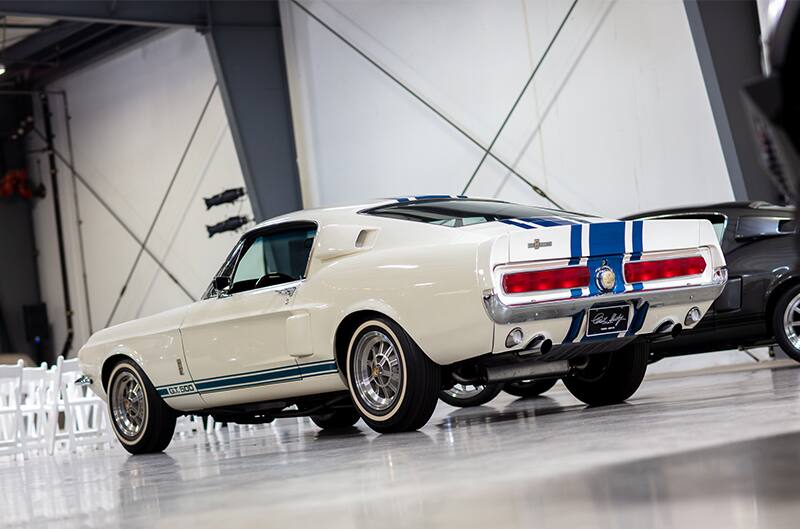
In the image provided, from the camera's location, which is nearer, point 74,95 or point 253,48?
point 253,48

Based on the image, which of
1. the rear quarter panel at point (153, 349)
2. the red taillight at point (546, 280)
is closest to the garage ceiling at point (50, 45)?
the rear quarter panel at point (153, 349)

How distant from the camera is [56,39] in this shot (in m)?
23.3

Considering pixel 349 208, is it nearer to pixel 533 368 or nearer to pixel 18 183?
pixel 533 368

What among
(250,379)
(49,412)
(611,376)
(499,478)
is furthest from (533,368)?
(49,412)

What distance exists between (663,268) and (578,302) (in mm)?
650

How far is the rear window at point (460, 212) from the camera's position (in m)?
6.55

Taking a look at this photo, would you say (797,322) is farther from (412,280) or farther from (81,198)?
(81,198)

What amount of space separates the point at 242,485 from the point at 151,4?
1429 centimetres

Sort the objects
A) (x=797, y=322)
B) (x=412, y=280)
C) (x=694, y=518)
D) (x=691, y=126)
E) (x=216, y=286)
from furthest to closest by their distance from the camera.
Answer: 1. (x=691, y=126)
2. (x=797, y=322)
3. (x=216, y=286)
4. (x=412, y=280)
5. (x=694, y=518)

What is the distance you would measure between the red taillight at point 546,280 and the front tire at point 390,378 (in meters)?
0.71

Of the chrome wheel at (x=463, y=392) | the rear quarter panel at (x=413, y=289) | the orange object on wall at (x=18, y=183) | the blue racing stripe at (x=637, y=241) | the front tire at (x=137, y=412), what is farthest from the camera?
the orange object on wall at (x=18, y=183)

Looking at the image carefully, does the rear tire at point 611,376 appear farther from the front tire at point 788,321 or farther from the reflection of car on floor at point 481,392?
the front tire at point 788,321

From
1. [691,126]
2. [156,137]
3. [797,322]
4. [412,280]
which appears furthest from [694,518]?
[156,137]

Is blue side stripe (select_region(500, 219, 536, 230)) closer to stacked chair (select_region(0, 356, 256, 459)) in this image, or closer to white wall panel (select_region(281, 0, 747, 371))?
stacked chair (select_region(0, 356, 256, 459))
